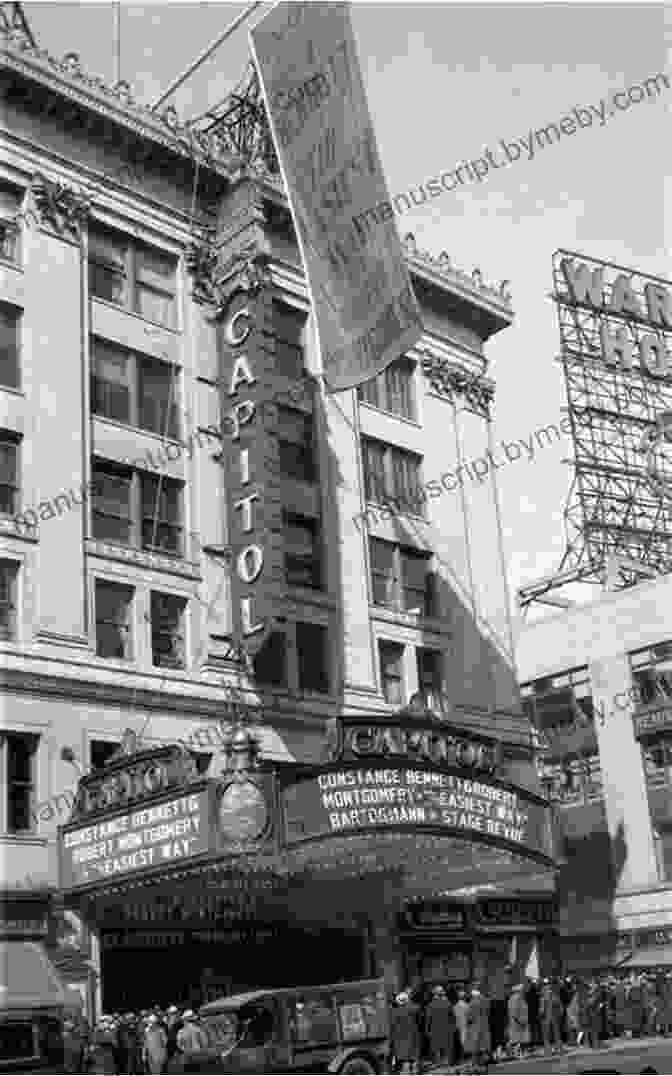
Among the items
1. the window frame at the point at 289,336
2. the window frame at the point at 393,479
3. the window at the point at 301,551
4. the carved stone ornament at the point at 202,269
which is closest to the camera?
the carved stone ornament at the point at 202,269

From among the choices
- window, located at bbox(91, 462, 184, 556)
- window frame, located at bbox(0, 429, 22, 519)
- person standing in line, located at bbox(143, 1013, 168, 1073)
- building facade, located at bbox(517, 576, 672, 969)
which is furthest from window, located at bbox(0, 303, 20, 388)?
building facade, located at bbox(517, 576, 672, 969)

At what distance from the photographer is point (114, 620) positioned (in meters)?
34.2

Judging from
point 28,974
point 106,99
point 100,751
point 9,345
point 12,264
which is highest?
point 106,99

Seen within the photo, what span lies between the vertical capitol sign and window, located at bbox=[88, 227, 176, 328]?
6.90 ft

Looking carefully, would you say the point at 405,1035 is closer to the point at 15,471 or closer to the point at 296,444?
the point at 15,471

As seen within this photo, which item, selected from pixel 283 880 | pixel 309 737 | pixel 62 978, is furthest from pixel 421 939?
pixel 62 978

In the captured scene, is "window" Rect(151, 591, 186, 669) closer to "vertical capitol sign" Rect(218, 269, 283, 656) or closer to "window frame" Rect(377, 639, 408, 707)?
"vertical capitol sign" Rect(218, 269, 283, 656)

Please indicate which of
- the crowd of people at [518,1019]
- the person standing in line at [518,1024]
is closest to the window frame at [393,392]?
the crowd of people at [518,1019]

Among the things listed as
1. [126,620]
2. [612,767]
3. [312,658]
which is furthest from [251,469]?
[612,767]

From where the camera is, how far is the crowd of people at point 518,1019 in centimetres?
2955

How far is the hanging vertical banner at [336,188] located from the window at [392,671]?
991 cm

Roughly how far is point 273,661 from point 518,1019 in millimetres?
11179

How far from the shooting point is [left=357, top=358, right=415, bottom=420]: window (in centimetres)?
4428

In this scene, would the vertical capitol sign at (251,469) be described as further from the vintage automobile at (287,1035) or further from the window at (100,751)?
the vintage automobile at (287,1035)
